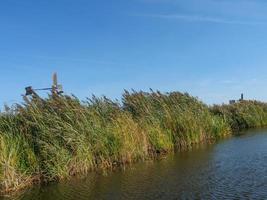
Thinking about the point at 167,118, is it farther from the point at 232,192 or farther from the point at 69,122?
the point at 232,192

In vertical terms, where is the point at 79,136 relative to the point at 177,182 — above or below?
above

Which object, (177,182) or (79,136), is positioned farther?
(79,136)

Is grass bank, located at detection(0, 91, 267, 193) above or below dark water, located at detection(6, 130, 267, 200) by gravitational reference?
above

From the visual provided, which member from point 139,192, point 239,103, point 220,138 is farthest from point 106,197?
point 239,103

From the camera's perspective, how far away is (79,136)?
61.9 ft

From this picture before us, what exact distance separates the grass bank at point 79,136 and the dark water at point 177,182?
91cm

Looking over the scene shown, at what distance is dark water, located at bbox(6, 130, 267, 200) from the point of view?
14.2 metres

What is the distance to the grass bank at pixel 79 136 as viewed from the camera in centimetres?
1717

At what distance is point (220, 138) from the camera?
33.5 meters

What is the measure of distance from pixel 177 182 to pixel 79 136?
16.8ft

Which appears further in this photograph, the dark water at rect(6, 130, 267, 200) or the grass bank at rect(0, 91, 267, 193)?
the grass bank at rect(0, 91, 267, 193)

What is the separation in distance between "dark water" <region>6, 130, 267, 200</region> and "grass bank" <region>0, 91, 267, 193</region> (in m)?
0.91

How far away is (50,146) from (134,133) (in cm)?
555

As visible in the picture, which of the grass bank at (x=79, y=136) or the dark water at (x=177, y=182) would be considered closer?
the dark water at (x=177, y=182)
